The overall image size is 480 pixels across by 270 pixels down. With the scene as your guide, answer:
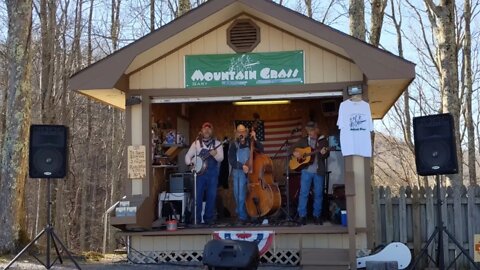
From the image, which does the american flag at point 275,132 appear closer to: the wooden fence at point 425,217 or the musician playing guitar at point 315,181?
the musician playing guitar at point 315,181

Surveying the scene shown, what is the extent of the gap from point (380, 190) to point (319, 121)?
2651 millimetres

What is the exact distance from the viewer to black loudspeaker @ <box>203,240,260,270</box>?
258 inches

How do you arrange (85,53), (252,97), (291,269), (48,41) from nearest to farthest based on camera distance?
(291,269), (252,97), (48,41), (85,53)

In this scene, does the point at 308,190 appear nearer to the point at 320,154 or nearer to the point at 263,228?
the point at 320,154

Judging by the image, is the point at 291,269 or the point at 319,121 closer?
the point at 291,269

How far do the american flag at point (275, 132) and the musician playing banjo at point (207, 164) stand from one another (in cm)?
215

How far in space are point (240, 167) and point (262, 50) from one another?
6.45ft

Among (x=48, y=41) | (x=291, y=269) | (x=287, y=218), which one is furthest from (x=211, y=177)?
(x=48, y=41)

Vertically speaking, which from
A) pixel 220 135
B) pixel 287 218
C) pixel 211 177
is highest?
pixel 220 135

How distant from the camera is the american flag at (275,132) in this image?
12492 mm

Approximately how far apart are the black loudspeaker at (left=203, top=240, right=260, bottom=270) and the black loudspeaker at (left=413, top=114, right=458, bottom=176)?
2.98 meters

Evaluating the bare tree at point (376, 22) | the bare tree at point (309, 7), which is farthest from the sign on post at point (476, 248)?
the bare tree at point (309, 7)

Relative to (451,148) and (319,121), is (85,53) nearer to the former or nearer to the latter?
(319,121)

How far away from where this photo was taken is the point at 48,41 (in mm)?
19469
